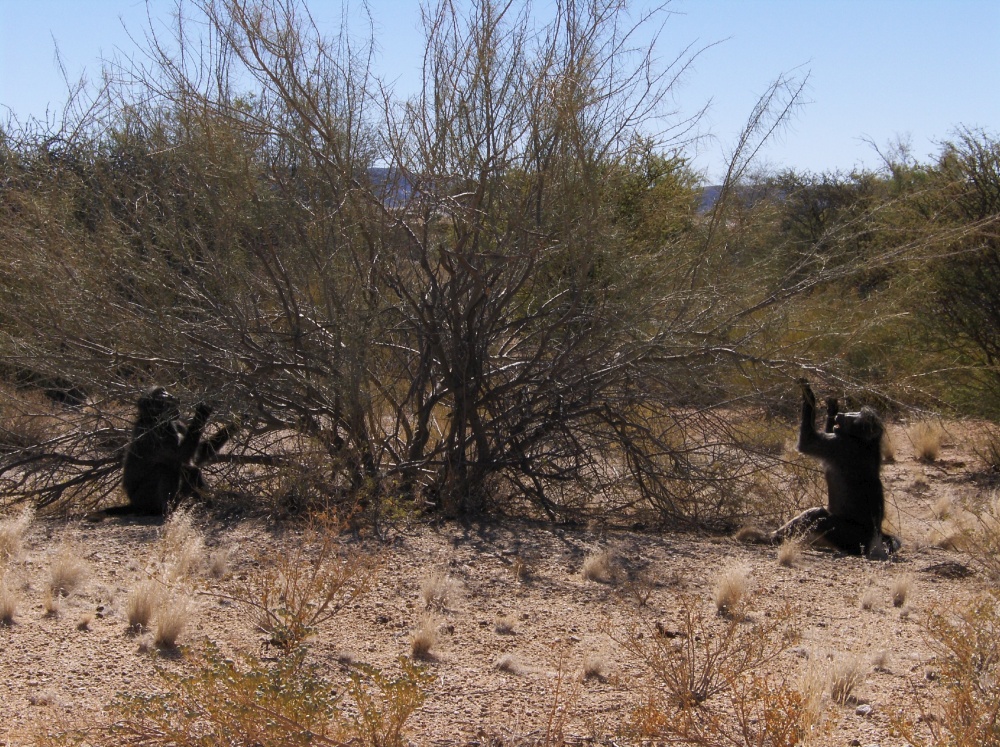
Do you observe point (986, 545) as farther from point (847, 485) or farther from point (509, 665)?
point (509, 665)

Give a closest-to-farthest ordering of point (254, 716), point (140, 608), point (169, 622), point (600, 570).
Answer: point (254, 716)
point (169, 622)
point (140, 608)
point (600, 570)

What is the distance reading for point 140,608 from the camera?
518cm

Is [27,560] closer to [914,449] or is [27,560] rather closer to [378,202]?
[378,202]

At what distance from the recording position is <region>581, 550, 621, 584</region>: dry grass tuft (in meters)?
6.51

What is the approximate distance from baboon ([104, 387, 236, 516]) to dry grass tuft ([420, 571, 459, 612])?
3065 mm

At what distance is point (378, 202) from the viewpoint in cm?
782

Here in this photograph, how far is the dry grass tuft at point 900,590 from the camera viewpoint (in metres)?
6.33

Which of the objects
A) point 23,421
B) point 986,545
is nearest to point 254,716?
point 986,545

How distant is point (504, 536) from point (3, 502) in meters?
4.48

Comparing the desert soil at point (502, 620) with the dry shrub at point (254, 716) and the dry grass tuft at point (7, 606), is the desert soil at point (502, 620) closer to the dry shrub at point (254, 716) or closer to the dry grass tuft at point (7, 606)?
the dry grass tuft at point (7, 606)

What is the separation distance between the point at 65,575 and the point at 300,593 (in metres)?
1.55

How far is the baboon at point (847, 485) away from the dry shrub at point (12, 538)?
534 centimetres

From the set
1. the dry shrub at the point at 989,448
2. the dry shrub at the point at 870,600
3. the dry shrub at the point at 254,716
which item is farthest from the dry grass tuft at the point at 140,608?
the dry shrub at the point at 989,448

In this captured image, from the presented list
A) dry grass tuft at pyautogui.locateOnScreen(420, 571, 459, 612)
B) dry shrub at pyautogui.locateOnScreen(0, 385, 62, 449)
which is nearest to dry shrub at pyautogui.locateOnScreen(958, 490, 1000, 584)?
dry grass tuft at pyautogui.locateOnScreen(420, 571, 459, 612)
